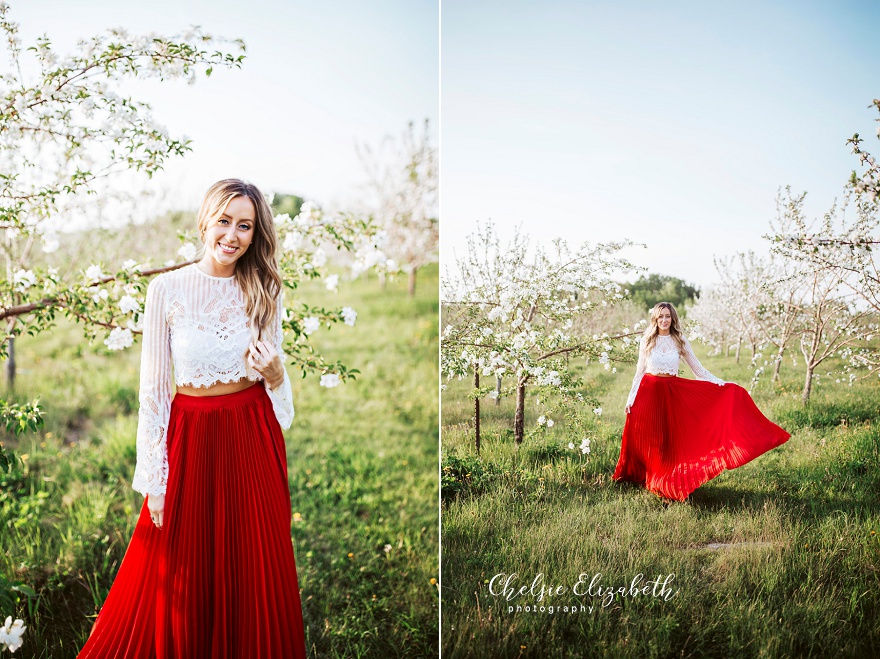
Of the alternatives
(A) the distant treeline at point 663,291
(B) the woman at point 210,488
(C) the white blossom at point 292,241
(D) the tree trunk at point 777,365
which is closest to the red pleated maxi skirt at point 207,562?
(B) the woman at point 210,488

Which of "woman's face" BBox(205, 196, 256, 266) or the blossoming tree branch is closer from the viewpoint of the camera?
"woman's face" BBox(205, 196, 256, 266)

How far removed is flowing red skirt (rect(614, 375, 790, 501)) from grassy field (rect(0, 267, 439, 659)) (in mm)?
1406

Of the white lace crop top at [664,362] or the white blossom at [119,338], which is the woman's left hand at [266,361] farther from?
the white lace crop top at [664,362]

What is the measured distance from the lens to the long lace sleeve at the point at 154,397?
202 centimetres

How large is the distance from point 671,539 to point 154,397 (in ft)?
7.66

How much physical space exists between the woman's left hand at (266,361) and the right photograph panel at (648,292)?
94 centimetres

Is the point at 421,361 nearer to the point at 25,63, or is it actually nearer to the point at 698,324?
the point at 698,324

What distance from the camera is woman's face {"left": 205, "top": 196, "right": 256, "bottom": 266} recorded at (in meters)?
2.13

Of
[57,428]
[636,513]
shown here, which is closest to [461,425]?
[636,513]

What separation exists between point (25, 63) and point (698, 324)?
3666mm

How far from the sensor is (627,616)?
2.59m

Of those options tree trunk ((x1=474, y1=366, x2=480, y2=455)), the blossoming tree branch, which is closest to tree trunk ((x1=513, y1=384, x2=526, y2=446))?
the blossoming tree branch

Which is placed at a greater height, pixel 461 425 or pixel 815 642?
pixel 461 425

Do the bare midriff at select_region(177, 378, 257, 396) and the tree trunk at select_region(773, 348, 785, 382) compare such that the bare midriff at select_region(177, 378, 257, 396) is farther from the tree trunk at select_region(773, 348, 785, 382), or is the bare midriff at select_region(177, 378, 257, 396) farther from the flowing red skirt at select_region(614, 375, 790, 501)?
the tree trunk at select_region(773, 348, 785, 382)
